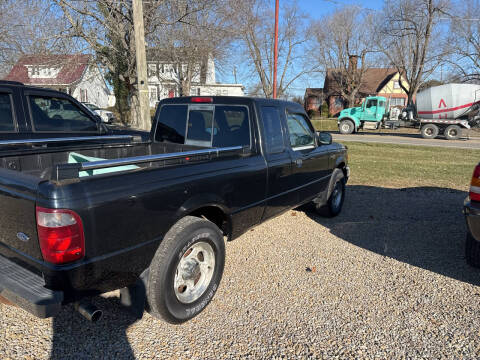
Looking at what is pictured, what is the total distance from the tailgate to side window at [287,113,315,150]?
2927mm

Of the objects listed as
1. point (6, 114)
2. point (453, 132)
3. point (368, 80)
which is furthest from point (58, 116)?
→ point (368, 80)

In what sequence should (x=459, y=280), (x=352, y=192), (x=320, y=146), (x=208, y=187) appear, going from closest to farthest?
(x=208, y=187) → (x=459, y=280) → (x=320, y=146) → (x=352, y=192)

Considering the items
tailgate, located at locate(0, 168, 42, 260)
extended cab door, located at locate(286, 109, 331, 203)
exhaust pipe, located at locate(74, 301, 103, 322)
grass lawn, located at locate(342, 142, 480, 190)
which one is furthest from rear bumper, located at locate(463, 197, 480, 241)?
grass lawn, located at locate(342, 142, 480, 190)

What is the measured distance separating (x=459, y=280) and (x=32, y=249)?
3.96 m

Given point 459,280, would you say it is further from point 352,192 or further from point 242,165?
point 352,192

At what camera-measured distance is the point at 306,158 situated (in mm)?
4438

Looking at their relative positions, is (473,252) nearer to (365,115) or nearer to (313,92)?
(365,115)

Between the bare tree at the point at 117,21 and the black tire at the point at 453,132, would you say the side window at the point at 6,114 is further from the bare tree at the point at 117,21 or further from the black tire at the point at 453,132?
the black tire at the point at 453,132

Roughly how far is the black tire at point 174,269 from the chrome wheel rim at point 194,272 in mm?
19

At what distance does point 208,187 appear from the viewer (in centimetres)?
284

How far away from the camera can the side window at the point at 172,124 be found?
4.03m

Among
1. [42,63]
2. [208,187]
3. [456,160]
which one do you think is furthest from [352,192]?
[42,63]

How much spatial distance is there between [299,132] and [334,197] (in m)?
1.57

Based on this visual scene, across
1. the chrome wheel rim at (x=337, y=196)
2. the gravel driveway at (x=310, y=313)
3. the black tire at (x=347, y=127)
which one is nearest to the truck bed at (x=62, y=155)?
the gravel driveway at (x=310, y=313)
